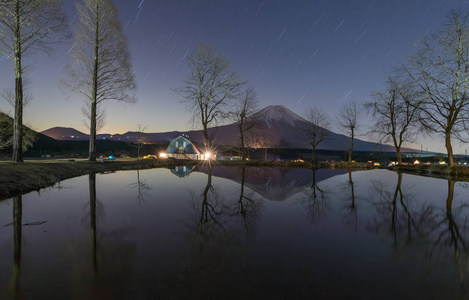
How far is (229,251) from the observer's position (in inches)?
147

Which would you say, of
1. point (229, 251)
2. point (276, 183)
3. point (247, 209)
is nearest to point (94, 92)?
point (276, 183)

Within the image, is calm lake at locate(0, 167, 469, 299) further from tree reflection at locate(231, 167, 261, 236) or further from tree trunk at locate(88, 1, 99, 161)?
tree trunk at locate(88, 1, 99, 161)

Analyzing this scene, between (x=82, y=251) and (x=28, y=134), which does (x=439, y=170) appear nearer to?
(x=82, y=251)

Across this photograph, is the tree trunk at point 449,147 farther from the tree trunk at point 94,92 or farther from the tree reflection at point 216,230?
the tree trunk at point 94,92

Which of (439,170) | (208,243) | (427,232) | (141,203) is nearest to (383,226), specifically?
(427,232)

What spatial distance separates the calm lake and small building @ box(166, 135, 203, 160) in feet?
160

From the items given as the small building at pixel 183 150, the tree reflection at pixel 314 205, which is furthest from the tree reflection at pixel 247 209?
the small building at pixel 183 150

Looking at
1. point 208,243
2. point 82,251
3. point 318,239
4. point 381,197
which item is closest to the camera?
point 82,251

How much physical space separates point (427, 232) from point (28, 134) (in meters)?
36.7

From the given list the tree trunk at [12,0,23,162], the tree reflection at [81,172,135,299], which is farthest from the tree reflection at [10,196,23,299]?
the tree trunk at [12,0,23,162]

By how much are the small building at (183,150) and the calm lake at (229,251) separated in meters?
48.6

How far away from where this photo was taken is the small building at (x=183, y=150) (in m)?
55.5

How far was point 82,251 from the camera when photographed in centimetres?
366

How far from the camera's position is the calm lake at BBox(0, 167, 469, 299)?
268 cm
